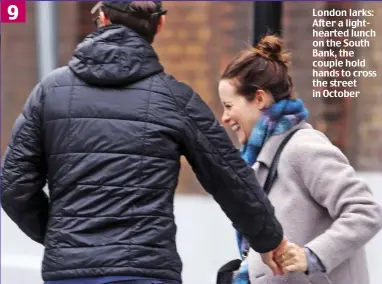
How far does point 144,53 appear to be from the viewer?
274 cm

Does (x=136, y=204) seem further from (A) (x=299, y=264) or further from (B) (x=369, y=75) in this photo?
(B) (x=369, y=75)

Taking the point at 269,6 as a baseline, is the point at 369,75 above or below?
below

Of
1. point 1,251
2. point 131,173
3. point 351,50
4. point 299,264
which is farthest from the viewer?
point 1,251

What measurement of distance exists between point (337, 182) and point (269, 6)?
4.34 feet

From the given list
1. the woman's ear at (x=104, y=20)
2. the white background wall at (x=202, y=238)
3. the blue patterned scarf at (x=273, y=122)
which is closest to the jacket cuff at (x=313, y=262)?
the blue patterned scarf at (x=273, y=122)

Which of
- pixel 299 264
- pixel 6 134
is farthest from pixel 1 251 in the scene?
pixel 299 264

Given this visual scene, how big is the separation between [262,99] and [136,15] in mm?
574

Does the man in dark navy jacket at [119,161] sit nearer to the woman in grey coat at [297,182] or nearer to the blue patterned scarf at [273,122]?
the woman in grey coat at [297,182]

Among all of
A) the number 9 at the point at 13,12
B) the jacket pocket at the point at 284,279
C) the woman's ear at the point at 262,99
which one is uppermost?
the number 9 at the point at 13,12

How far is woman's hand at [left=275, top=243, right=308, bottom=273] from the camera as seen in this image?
2.93 m

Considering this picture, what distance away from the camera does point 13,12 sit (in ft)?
16.2

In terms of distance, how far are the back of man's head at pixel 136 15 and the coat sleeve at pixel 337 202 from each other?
66 cm

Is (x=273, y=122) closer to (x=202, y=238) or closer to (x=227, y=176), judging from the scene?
(x=227, y=176)

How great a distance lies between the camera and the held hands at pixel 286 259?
292cm
